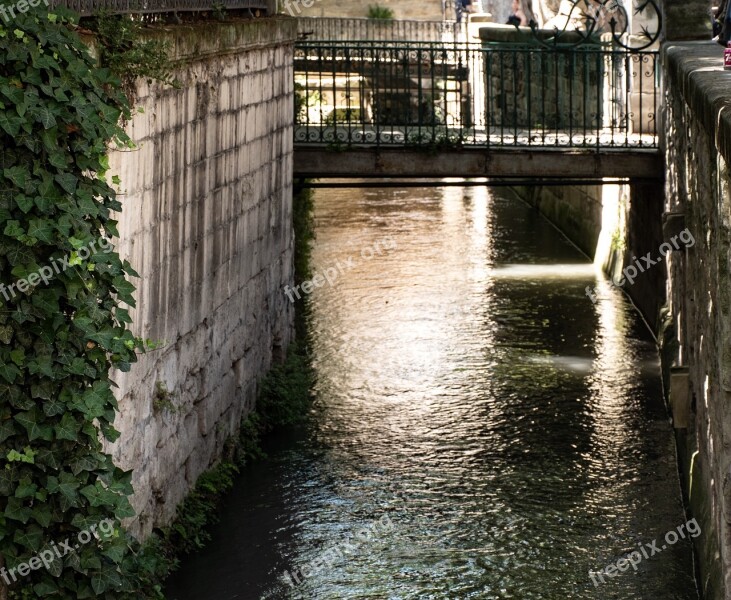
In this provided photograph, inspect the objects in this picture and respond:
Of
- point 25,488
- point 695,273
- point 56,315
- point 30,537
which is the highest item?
point 56,315

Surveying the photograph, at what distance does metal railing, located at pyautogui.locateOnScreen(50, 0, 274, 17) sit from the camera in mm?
7246

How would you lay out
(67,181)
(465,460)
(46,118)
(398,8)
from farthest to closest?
(398,8), (465,460), (67,181), (46,118)

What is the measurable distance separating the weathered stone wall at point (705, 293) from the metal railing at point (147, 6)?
3.24 meters

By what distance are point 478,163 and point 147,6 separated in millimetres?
6889

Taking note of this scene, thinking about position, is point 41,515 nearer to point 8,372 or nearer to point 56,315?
point 8,372

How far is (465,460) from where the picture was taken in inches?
425

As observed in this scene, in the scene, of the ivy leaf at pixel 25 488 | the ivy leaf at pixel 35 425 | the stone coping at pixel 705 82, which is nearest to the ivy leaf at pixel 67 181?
the ivy leaf at pixel 35 425

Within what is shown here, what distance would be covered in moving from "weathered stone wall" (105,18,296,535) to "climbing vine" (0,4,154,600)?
741mm

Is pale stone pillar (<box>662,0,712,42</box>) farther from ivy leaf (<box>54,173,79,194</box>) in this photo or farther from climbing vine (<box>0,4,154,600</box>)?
ivy leaf (<box>54,173,79,194</box>)

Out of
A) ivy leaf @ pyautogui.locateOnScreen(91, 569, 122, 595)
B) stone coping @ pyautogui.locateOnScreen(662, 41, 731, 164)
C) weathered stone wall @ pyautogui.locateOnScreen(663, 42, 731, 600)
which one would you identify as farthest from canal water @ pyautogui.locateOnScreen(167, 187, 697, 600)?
stone coping @ pyautogui.locateOnScreen(662, 41, 731, 164)

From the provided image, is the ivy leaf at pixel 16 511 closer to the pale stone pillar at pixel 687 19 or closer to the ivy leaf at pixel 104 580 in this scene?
the ivy leaf at pixel 104 580

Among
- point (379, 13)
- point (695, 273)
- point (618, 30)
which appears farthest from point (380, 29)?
point (695, 273)

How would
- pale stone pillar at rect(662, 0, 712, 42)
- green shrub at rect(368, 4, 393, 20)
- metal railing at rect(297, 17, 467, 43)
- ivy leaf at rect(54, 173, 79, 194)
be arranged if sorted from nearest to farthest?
ivy leaf at rect(54, 173, 79, 194) < pale stone pillar at rect(662, 0, 712, 42) < metal railing at rect(297, 17, 467, 43) < green shrub at rect(368, 4, 393, 20)

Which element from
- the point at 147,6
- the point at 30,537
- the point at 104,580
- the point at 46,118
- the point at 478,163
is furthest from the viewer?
the point at 478,163
